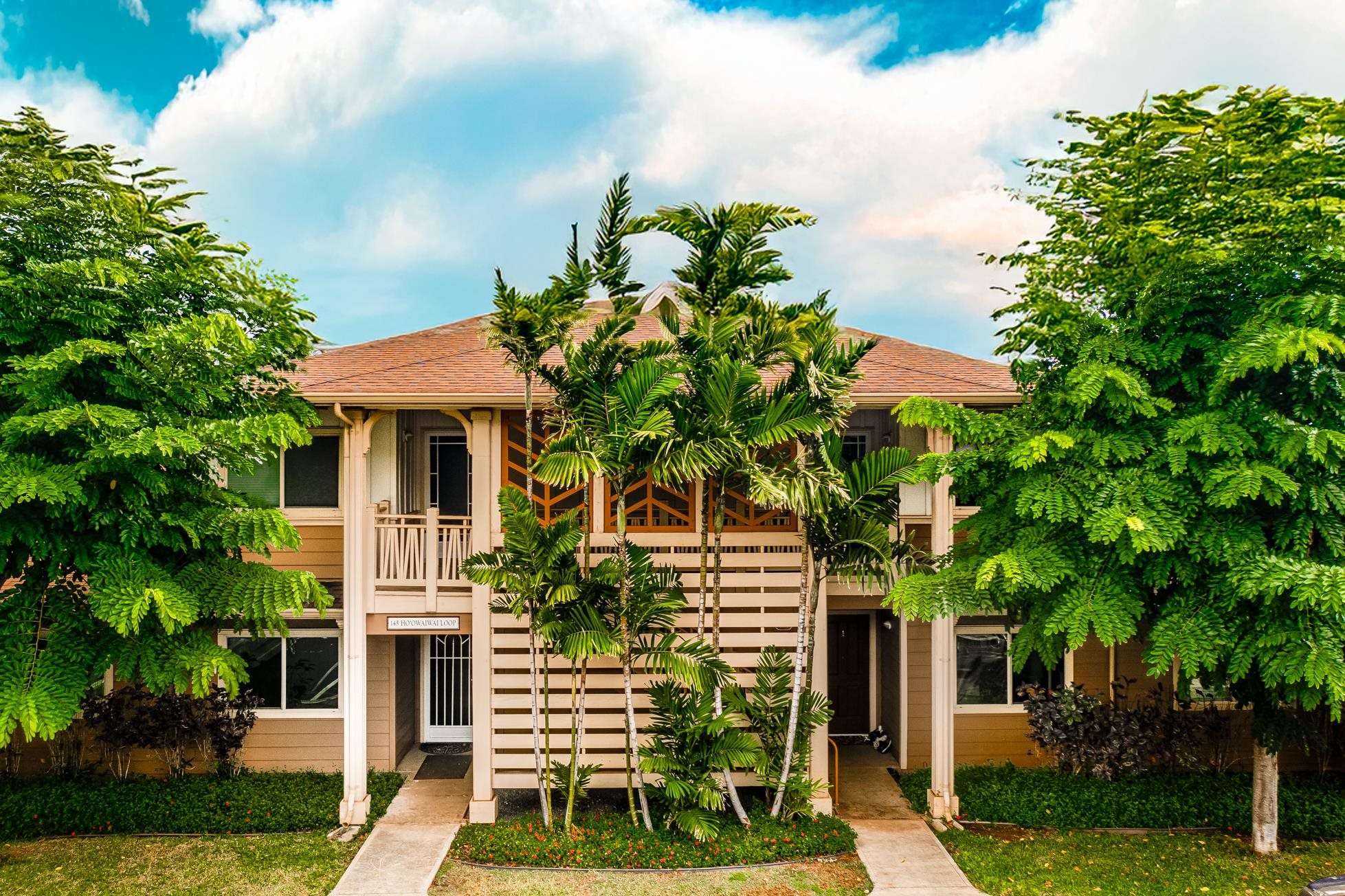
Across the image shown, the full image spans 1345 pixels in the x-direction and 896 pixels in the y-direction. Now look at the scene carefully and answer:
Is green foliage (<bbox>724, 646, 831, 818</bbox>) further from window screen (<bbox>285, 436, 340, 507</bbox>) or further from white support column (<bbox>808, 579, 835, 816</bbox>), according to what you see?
window screen (<bbox>285, 436, 340, 507</bbox>)

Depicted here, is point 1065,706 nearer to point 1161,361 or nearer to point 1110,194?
point 1161,361

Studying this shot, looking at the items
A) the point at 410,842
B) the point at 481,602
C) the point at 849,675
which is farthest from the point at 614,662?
the point at 849,675

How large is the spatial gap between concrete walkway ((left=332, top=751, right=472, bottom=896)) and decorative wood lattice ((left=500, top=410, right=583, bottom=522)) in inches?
155

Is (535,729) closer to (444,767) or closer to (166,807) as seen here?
(444,767)

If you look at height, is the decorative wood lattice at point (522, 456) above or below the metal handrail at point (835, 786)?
above

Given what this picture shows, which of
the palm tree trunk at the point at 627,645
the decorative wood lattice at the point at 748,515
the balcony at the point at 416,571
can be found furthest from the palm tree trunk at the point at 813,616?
the balcony at the point at 416,571

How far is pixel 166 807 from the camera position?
9.80 m

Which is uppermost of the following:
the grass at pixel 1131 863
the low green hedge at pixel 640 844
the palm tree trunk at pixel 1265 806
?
the palm tree trunk at pixel 1265 806

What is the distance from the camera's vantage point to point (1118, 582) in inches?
304

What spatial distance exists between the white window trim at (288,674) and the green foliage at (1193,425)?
25.9 ft

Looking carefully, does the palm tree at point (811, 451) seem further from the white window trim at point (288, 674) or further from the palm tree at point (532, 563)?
the white window trim at point (288, 674)

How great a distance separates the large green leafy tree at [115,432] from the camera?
7.06 m

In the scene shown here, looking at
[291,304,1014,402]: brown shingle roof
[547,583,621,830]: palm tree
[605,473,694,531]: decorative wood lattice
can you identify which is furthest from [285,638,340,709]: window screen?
[605,473,694,531]: decorative wood lattice

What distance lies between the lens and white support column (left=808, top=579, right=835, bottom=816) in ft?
32.5
